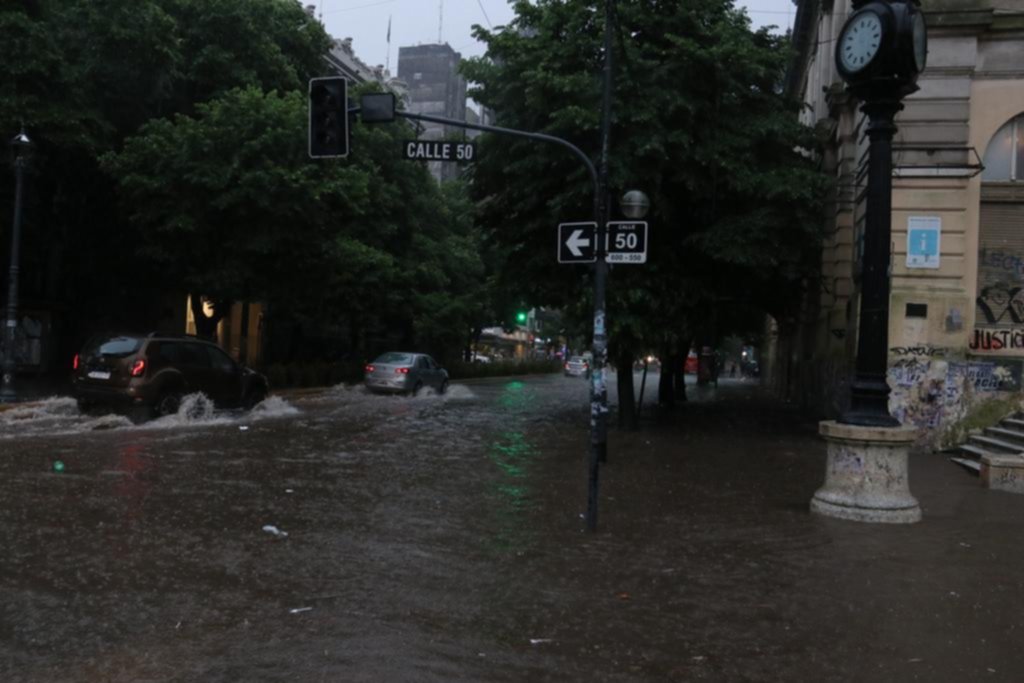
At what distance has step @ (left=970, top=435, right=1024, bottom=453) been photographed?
13.1m

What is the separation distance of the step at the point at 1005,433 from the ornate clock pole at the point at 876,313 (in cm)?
557

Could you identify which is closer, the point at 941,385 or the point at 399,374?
the point at 941,385

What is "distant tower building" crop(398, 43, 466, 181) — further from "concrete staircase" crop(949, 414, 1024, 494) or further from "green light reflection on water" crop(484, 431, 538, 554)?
"concrete staircase" crop(949, 414, 1024, 494)

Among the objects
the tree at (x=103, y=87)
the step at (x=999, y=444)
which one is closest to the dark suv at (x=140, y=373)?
the tree at (x=103, y=87)

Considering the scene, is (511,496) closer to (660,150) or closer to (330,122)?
(330,122)

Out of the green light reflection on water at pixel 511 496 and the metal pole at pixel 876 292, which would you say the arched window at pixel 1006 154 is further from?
the green light reflection on water at pixel 511 496

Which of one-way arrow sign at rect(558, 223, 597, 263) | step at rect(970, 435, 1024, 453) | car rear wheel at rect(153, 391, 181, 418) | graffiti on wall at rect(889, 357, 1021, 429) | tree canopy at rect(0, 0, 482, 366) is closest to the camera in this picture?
one-way arrow sign at rect(558, 223, 597, 263)

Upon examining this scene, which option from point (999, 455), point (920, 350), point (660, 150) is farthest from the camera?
point (920, 350)

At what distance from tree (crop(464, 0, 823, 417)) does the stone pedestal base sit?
6996 mm

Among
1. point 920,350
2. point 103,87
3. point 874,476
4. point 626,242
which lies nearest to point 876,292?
point 874,476

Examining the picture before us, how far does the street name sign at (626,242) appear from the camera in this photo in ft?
28.5

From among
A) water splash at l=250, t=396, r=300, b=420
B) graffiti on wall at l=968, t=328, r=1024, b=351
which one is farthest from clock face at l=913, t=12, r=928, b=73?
water splash at l=250, t=396, r=300, b=420

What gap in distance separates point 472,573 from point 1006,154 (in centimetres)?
1374

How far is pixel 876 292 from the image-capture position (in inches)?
368
